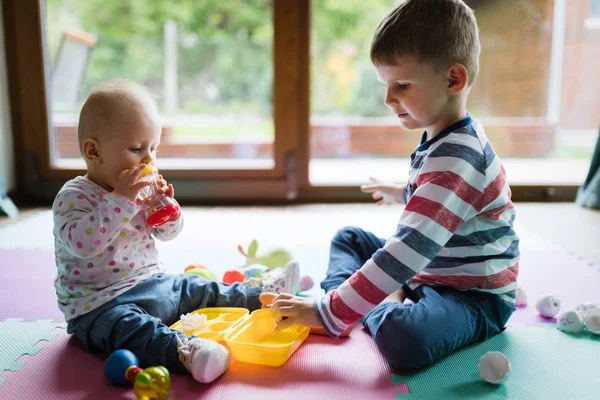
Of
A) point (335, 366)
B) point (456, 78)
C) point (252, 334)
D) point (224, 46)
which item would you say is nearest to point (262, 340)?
point (252, 334)

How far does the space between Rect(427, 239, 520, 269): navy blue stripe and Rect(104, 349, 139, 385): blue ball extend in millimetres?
531

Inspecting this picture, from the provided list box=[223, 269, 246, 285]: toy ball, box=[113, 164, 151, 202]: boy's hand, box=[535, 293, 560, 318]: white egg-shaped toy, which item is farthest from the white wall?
box=[535, 293, 560, 318]: white egg-shaped toy

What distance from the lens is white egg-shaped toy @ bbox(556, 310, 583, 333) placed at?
101 centimetres

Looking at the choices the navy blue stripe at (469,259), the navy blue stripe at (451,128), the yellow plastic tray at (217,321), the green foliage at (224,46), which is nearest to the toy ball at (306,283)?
the yellow plastic tray at (217,321)

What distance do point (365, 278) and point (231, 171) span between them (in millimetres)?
1489

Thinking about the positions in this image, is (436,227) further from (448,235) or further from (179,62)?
(179,62)

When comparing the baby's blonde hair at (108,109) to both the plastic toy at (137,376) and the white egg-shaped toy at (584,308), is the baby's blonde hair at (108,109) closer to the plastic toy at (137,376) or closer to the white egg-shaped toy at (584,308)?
the plastic toy at (137,376)

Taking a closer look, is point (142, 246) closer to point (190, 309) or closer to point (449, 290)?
point (190, 309)

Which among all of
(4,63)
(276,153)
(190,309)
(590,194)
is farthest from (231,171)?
(590,194)

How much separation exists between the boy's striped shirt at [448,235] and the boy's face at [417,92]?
4 centimetres

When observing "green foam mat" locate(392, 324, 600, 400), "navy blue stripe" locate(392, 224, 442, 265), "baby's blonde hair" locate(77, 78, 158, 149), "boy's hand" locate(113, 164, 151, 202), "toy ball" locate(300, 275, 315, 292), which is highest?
"baby's blonde hair" locate(77, 78, 158, 149)

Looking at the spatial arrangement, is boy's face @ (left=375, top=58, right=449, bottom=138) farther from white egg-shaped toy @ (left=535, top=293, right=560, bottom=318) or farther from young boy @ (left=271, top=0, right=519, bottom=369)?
white egg-shaped toy @ (left=535, top=293, right=560, bottom=318)

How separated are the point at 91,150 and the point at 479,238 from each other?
68 cm

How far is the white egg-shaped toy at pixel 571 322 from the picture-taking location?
1.01m
